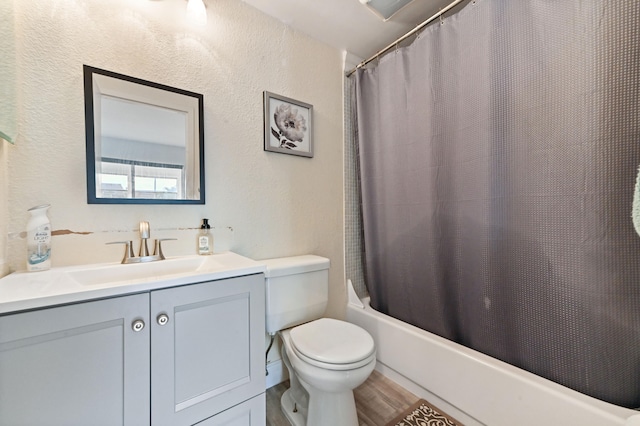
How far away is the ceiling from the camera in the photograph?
1342 millimetres

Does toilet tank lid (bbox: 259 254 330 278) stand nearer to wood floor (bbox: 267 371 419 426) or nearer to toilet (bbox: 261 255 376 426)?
toilet (bbox: 261 255 376 426)

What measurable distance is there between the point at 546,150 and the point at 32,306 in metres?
1.68

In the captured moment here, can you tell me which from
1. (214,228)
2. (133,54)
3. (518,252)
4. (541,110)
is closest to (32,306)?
(214,228)

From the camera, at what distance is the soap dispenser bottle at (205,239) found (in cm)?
117

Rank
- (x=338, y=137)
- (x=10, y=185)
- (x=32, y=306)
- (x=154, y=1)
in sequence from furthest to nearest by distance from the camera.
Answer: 1. (x=338, y=137)
2. (x=154, y=1)
3. (x=10, y=185)
4. (x=32, y=306)

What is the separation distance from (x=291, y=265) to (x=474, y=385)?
1.01 metres

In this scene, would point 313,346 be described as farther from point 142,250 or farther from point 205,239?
point 142,250

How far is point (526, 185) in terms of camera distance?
0.98m

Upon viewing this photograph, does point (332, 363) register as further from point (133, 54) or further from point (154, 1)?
point (154, 1)

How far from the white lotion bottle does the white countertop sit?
3cm

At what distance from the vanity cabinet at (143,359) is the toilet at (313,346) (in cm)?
23

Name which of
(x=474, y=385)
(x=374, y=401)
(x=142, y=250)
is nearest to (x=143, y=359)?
(x=142, y=250)

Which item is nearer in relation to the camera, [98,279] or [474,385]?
[98,279]

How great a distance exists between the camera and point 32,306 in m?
0.57
